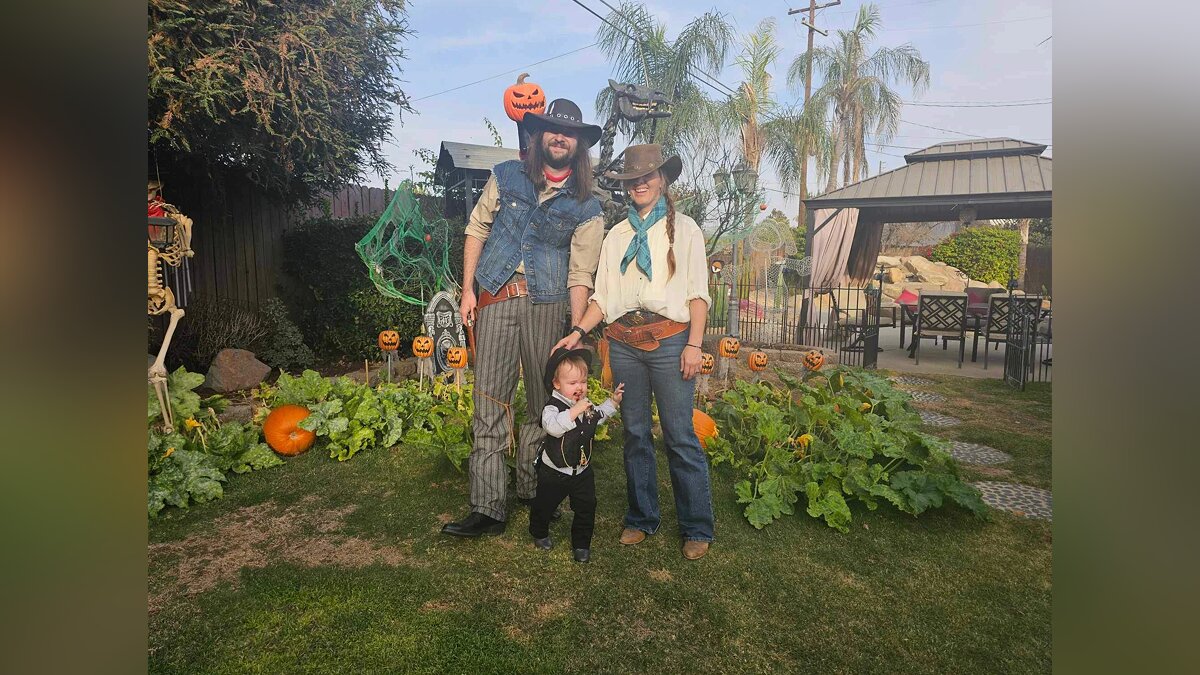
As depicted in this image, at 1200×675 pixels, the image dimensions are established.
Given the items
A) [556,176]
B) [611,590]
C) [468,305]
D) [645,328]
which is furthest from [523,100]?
[611,590]

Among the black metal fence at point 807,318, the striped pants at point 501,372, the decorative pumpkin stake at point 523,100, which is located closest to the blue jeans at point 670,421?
the striped pants at point 501,372

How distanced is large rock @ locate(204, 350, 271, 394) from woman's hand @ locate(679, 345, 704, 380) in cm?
273

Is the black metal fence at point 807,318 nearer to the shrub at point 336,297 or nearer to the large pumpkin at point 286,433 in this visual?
the shrub at point 336,297

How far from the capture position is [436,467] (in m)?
3.11

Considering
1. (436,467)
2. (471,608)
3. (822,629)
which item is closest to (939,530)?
(822,629)

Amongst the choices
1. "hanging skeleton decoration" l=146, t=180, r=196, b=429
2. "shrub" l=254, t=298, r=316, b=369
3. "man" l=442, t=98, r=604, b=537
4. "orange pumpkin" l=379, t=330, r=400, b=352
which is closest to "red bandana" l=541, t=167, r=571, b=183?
"man" l=442, t=98, r=604, b=537

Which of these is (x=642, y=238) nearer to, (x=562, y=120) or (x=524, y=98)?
(x=562, y=120)

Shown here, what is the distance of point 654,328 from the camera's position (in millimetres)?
2291

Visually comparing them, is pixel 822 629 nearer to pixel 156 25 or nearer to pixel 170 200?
pixel 156 25

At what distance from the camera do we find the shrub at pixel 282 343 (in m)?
3.25

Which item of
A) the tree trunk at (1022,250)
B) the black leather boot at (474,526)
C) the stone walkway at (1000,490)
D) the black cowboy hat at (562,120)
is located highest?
the black cowboy hat at (562,120)

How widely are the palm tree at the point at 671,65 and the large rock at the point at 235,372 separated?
2.73m

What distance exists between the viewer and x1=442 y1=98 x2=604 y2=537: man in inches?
90.4
